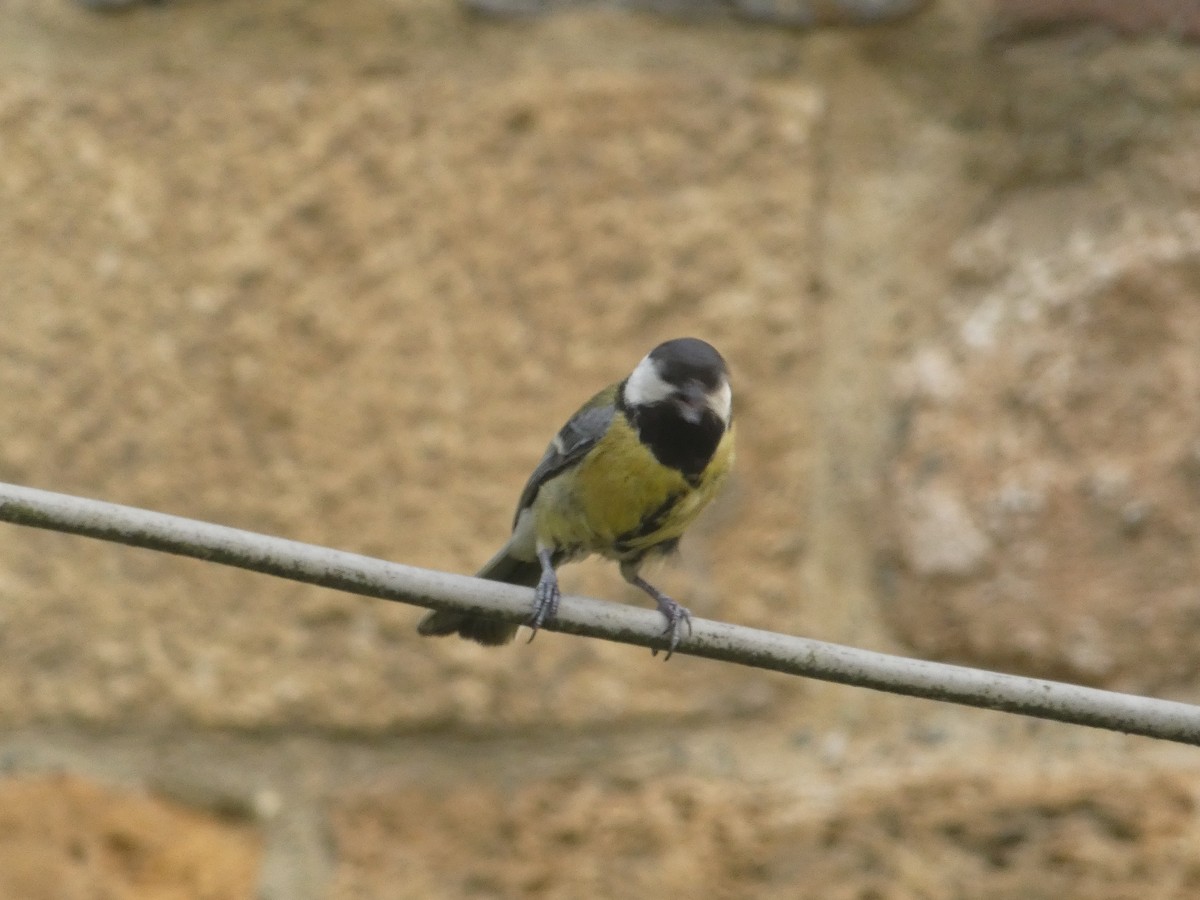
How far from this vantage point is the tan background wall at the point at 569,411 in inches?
66.5

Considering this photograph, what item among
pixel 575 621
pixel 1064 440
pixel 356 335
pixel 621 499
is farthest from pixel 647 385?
pixel 575 621

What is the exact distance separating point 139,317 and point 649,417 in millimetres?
543

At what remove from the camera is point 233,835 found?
1692 mm

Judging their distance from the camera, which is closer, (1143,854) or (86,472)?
(1143,854)

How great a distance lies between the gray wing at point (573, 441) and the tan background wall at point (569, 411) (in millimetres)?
27

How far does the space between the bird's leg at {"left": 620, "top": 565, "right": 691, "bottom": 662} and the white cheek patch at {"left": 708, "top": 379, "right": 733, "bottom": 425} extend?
0.19 metres

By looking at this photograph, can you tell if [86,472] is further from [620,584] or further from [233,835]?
[620,584]

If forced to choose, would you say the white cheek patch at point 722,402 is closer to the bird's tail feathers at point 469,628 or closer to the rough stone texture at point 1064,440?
the rough stone texture at point 1064,440

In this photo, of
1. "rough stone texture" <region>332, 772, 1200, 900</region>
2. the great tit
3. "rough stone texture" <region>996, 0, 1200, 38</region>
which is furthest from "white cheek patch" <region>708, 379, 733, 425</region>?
"rough stone texture" <region>996, 0, 1200, 38</region>

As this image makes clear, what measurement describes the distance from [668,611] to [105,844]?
62 cm

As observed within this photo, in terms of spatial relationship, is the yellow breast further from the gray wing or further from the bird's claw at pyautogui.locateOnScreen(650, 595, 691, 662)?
the bird's claw at pyautogui.locateOnScreen(650, 595, 691, 662)

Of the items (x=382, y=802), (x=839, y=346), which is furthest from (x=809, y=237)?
(x=382, y=802)

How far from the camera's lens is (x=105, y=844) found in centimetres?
170

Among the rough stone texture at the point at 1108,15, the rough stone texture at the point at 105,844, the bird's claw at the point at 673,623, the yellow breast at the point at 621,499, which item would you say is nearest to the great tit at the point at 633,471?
the yellow breast at the point at 621,499
